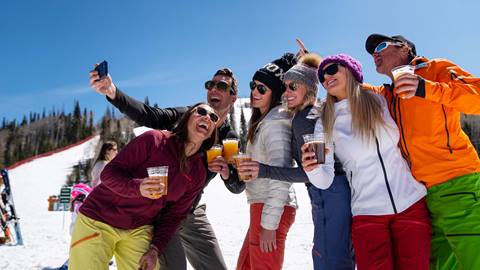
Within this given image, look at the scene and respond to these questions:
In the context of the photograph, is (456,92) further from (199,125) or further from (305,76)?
(199,125)

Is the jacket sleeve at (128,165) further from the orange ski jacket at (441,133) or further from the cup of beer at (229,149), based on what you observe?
the orange ski jacket at (441,133)

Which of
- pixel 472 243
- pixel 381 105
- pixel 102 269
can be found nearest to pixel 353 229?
pixel 472 243

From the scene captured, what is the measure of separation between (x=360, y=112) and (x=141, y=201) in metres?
1.97

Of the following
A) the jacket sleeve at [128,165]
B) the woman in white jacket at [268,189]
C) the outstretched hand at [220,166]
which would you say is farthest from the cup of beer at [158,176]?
the woman in white jacket at [268,189]

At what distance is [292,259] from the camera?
23.6 feet

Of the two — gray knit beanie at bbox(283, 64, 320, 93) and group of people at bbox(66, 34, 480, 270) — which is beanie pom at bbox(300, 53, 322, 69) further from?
gray knit beanie at bbox(283, 64, 320, 93)

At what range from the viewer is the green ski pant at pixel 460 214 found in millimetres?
2447

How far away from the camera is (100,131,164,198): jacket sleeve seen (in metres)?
2.84

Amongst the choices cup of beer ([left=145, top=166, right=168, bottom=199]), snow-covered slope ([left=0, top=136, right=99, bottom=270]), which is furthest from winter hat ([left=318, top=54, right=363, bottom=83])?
snow-covered slope ([left=0, top=136, right=99, bottom=270])

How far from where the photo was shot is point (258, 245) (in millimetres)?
3051

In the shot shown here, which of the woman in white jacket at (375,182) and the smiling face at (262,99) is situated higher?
the smiling face at (262,99)

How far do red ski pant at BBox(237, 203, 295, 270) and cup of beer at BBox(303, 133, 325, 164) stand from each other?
833 millimetres

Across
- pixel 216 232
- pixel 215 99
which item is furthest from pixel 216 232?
pixel 215 99

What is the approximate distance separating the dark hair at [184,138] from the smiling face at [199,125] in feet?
0.13
